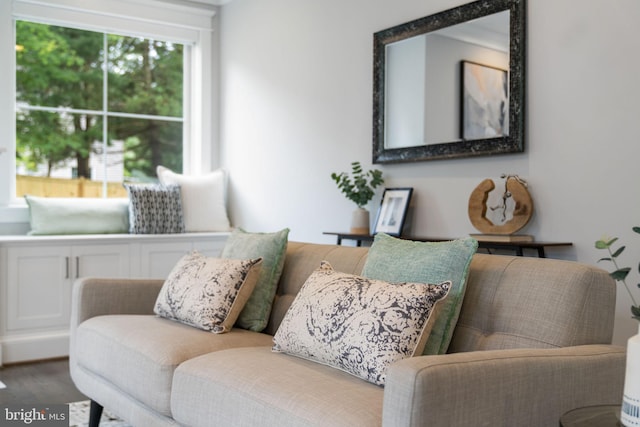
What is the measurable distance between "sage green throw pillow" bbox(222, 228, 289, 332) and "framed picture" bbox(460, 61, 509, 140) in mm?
1185

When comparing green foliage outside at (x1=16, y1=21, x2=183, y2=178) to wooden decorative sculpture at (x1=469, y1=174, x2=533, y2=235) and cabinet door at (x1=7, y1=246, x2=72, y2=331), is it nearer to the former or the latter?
cabinet door at (x1=7, y1=246, x2=72, y2=331)

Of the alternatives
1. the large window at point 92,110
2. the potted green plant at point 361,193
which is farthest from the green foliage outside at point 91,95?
the potted green plant at point 361,193

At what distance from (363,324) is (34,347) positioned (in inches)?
119

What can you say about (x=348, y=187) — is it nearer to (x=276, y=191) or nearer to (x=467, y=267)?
(x=276, y=191)

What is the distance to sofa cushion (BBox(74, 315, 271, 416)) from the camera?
2.26 metres

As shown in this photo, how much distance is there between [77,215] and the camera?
184 inches

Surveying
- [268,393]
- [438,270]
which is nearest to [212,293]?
[268,393]

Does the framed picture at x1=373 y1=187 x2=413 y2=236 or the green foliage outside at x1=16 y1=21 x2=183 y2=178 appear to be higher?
the green foliage outside at x1=16 y1=21 x2=183 y2=178

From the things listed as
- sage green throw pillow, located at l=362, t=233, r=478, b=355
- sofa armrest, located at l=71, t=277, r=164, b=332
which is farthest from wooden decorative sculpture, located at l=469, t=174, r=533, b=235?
sofa armrest, located at l=71, t=277, r=164, b=332

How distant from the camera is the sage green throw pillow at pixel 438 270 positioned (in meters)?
1.93

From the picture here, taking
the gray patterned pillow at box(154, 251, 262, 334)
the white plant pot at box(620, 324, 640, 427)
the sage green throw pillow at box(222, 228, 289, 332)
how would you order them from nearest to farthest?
the white plant pot at box(620, 324, 640, 427) < the gray patterned pillow at box(154, 251, 262, 334) < the sage green throw pillow at box(222, 228, 289, 332)

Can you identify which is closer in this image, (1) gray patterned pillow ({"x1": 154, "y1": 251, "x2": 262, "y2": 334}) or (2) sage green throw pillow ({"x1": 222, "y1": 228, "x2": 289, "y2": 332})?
(1) gray patterned pillow ({"x1": 154, "y1": 251, "x2": 262, "y2": 334})

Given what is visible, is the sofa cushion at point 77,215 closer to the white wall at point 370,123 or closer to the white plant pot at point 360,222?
the white wall at point 370,123

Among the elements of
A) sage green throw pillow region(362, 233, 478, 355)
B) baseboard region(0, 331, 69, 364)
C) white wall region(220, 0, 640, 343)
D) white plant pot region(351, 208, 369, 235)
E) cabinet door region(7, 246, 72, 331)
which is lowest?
baseboard region(0, 331, 69, 364)
